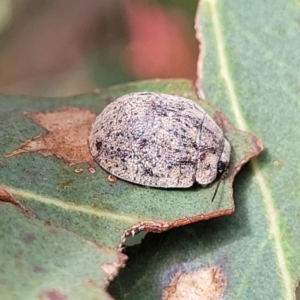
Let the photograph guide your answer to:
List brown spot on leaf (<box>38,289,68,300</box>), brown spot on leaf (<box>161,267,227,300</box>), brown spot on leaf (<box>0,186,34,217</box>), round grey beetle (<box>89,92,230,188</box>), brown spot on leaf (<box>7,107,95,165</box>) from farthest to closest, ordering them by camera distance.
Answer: round grey beetle (<box>89,92,230,188</box>) → brown spot on leaf (<box>7,107,95,165</box>) → brown spot on leaf (<box>161,267,227,300</box>) → brown spot on leaf (<box>0,186,34,217</box>) → brown spot on leaf (<box>38,289,68,300</box>)

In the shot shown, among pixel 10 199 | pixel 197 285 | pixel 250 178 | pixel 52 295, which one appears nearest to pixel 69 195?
pixel 10 199

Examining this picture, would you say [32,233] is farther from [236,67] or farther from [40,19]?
[40,19]

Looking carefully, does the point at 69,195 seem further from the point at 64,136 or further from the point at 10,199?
the point at 64,136

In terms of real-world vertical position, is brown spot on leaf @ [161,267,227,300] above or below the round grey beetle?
below

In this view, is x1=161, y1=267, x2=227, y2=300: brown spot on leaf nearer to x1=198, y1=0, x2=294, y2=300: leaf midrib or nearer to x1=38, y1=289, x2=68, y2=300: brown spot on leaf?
x1=198, y1=0, x2=294, y2=300: leaf midrib

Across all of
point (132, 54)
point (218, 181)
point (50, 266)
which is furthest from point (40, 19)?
point (50, 266)

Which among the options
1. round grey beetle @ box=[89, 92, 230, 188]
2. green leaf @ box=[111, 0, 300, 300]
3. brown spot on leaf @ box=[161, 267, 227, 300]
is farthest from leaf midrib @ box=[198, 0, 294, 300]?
brown spot on leaf @ box=[161, 267, 227, 300]
